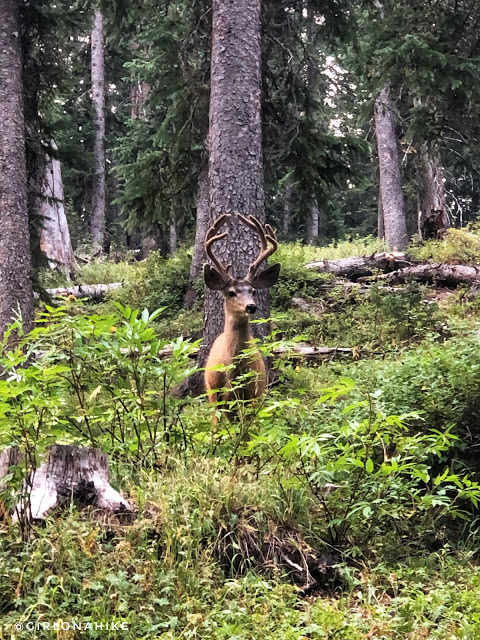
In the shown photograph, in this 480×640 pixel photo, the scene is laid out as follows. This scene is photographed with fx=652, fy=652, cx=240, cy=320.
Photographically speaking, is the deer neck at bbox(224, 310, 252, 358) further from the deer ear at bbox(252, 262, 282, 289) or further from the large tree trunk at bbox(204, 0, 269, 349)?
the large tree trunk at bbox(204, 0, 269, 349)

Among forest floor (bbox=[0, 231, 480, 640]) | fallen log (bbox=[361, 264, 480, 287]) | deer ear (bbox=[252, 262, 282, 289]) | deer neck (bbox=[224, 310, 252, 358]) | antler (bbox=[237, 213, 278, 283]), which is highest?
antler (bbox=[237, 213, 278, 283])

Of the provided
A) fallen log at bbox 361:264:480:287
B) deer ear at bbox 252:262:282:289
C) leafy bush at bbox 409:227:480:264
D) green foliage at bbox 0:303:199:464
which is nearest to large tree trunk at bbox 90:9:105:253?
leafy bush at bbox 409:227:480:264

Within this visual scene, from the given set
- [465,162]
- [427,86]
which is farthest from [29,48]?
[465,162]

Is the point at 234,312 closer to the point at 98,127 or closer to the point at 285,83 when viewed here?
the point at 285,83

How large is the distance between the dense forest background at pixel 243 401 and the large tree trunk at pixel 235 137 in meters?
0.03

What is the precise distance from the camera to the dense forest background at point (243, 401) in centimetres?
331

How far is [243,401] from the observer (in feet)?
14.2

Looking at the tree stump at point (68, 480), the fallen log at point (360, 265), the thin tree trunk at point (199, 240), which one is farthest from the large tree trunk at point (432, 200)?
the tree stump at point (68, 480)

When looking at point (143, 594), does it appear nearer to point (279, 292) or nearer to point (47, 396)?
point (47, 396)

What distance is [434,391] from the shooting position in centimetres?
497

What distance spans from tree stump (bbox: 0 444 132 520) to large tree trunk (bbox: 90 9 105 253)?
68.2 ft

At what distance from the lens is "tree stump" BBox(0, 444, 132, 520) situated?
373cm

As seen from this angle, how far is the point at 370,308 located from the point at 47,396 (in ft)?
23.1

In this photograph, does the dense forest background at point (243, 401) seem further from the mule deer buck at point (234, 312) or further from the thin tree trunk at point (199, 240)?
the mule deer buck at point (234, 312)
